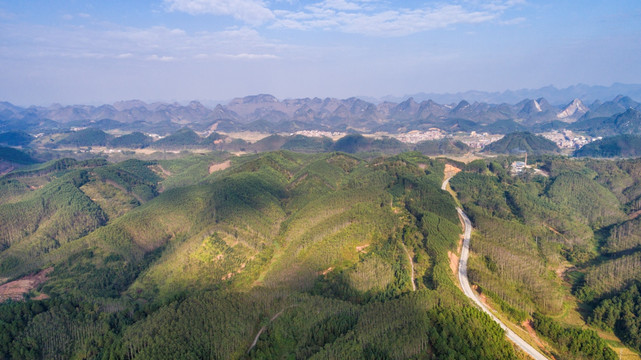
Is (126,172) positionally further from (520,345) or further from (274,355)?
(520,345)

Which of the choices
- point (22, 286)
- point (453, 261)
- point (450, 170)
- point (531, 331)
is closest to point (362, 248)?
point (453, 261)

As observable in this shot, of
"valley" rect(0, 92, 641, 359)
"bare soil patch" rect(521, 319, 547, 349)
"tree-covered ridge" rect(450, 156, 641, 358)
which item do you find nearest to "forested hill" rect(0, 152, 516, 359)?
"valley" rect(0, 92, 641, 359)

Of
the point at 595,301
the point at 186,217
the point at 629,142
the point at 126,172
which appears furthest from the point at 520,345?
the point at 629,142

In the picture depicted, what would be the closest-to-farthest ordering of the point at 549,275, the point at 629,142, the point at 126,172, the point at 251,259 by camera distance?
the point at 549,275 < the point at 251,259 < the point at 126,172 < the point at 629,142

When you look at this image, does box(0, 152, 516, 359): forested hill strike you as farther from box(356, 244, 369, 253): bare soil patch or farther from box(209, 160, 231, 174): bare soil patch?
box(209, 160, 231, 174): bare soil patch

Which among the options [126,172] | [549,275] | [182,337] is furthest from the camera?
[126,172]
